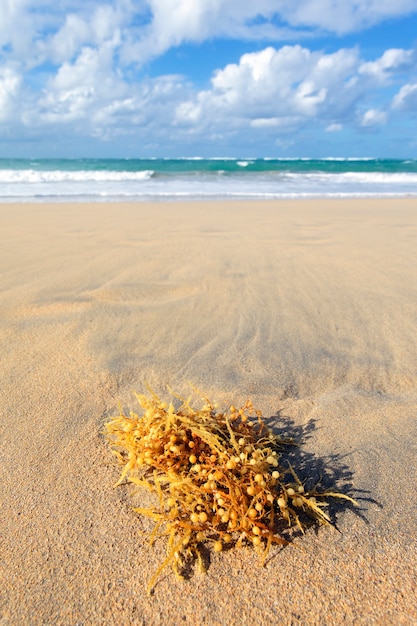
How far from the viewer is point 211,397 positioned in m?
1.58

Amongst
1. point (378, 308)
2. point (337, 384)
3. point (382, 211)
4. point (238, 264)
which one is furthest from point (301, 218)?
point (337, 384)

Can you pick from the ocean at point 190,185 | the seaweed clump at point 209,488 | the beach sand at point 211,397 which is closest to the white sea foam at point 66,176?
the ocean at point 190,185

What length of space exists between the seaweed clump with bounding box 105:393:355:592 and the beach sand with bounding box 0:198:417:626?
0.15ft

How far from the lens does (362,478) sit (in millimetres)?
1205

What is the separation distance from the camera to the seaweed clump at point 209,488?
100 centimetres

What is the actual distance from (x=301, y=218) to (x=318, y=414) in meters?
4.31

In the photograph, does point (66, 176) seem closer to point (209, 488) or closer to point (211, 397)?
point (211, 397)

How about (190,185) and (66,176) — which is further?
(66,176)

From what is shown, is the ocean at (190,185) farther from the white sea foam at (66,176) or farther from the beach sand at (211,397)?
the beach sand at (211,397)

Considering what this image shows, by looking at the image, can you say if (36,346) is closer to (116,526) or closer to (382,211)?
(116,526)

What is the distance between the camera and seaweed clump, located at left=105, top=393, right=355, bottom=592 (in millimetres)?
998

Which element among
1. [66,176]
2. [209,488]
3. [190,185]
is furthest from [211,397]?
[66,176]

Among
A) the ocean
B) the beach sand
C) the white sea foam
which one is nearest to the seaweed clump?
the beach sand

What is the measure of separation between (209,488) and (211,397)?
1.80ft
